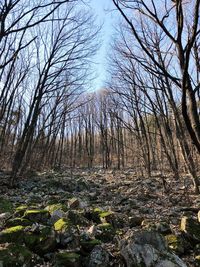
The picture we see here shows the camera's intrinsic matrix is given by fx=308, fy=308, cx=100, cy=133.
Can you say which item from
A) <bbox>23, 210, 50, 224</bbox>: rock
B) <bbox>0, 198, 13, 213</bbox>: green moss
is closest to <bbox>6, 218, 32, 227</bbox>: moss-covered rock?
<bbox>23, 210, 50, 224</bbox>: rock

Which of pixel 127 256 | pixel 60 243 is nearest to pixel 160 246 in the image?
pixel 127 256

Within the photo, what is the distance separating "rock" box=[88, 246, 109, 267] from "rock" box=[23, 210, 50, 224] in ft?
5.88

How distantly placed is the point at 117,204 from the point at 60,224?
381cm

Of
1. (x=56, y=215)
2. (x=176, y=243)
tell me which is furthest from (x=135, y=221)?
(x=56, y=215)

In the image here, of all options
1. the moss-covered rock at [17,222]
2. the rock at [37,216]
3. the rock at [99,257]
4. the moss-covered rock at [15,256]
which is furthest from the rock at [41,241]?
the rock at [37,216]

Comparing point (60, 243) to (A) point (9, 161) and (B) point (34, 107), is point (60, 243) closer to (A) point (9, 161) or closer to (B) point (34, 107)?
(B) point (34, 107)

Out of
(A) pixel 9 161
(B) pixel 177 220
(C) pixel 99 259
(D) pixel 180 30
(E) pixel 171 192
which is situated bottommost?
(C) pixel 99 259

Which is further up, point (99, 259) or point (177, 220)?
point (177, 220)

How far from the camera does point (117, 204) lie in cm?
935

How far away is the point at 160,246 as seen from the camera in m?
4.82

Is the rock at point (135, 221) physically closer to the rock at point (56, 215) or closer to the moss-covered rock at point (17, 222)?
the rock at point (56, 215)

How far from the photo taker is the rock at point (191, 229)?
5637 mm

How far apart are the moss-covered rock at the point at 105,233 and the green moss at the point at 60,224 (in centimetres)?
62

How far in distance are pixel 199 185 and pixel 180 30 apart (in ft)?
23.3
